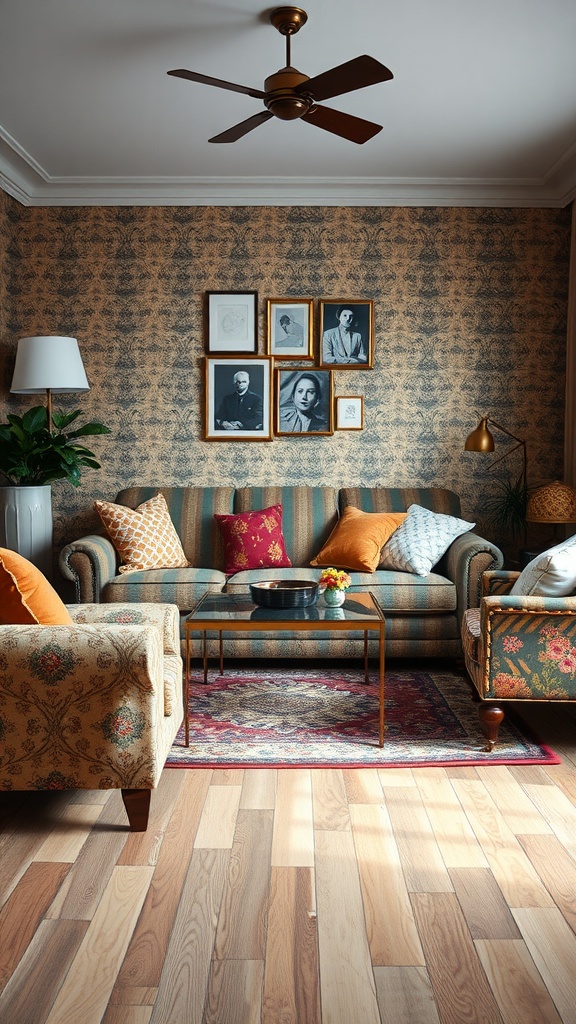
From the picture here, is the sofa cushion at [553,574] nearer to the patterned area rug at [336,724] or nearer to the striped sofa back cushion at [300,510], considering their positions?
the patterned area rug at [336,724]

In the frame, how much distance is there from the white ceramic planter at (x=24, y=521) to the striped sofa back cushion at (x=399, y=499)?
1815 millimetres

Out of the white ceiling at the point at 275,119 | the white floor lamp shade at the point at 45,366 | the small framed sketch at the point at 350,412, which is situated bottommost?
the small framed sketch at the point at 350,412

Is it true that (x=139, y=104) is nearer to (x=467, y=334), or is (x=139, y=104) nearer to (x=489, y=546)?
(x=467, y=334)

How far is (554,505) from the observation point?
4535 millimetres

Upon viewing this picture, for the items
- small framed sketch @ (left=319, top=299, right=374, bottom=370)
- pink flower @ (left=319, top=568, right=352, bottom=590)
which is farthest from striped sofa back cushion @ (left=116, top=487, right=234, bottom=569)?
pink flower @ (left=319, top=568, right=352, bottom=590)

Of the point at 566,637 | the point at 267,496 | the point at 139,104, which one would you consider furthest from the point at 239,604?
the point at 139,104

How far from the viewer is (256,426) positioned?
17.5 ft

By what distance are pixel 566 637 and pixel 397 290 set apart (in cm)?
290

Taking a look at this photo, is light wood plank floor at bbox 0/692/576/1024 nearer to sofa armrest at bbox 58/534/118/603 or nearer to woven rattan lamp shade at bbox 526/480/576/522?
sofa armrest at bbox 58/534/118/603

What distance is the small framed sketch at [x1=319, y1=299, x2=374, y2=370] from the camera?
530cm

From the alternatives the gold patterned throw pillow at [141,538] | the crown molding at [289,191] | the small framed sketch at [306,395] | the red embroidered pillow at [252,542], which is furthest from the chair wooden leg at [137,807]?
the crown molding at [289,191]

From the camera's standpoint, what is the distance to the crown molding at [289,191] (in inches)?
201

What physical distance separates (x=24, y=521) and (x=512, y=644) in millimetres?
2813

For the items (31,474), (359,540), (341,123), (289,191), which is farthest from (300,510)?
(341,123)
